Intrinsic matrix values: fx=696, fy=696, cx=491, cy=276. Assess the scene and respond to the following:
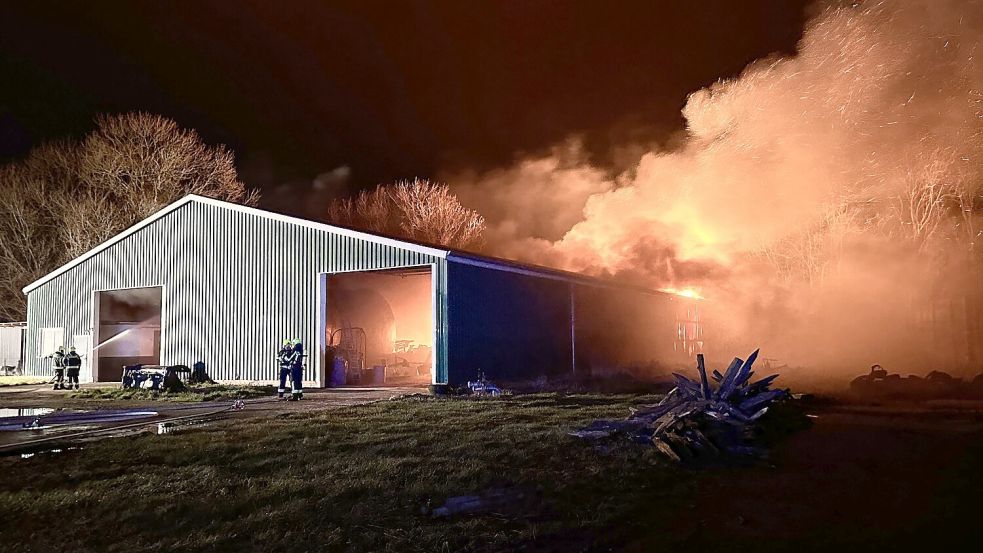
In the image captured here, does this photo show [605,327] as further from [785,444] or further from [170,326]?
[785,444]

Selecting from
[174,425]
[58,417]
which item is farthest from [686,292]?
[58,417]

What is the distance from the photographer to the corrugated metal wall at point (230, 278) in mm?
22547

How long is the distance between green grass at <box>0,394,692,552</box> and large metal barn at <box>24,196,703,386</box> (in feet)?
32.1

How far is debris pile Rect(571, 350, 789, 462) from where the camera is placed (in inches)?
375

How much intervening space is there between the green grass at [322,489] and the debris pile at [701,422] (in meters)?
0.52

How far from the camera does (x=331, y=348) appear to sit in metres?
23.3

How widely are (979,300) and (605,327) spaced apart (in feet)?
48.9

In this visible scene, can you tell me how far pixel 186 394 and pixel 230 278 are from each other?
19.0ft

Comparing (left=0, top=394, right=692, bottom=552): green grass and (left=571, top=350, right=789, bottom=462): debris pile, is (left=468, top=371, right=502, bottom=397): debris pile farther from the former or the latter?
(left=571, top=350, right=789, bottom=462): debris pile

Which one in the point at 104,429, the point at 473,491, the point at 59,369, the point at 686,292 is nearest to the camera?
the point at 473,491

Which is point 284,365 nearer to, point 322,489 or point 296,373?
point 296,373

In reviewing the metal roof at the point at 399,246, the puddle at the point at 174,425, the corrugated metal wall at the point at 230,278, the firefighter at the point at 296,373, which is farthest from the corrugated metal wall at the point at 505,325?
the puddle at the point at 174,425

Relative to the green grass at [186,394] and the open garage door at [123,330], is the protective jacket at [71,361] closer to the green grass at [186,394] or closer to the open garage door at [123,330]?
the green grass at [186,394]

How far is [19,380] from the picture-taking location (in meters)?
27.8
